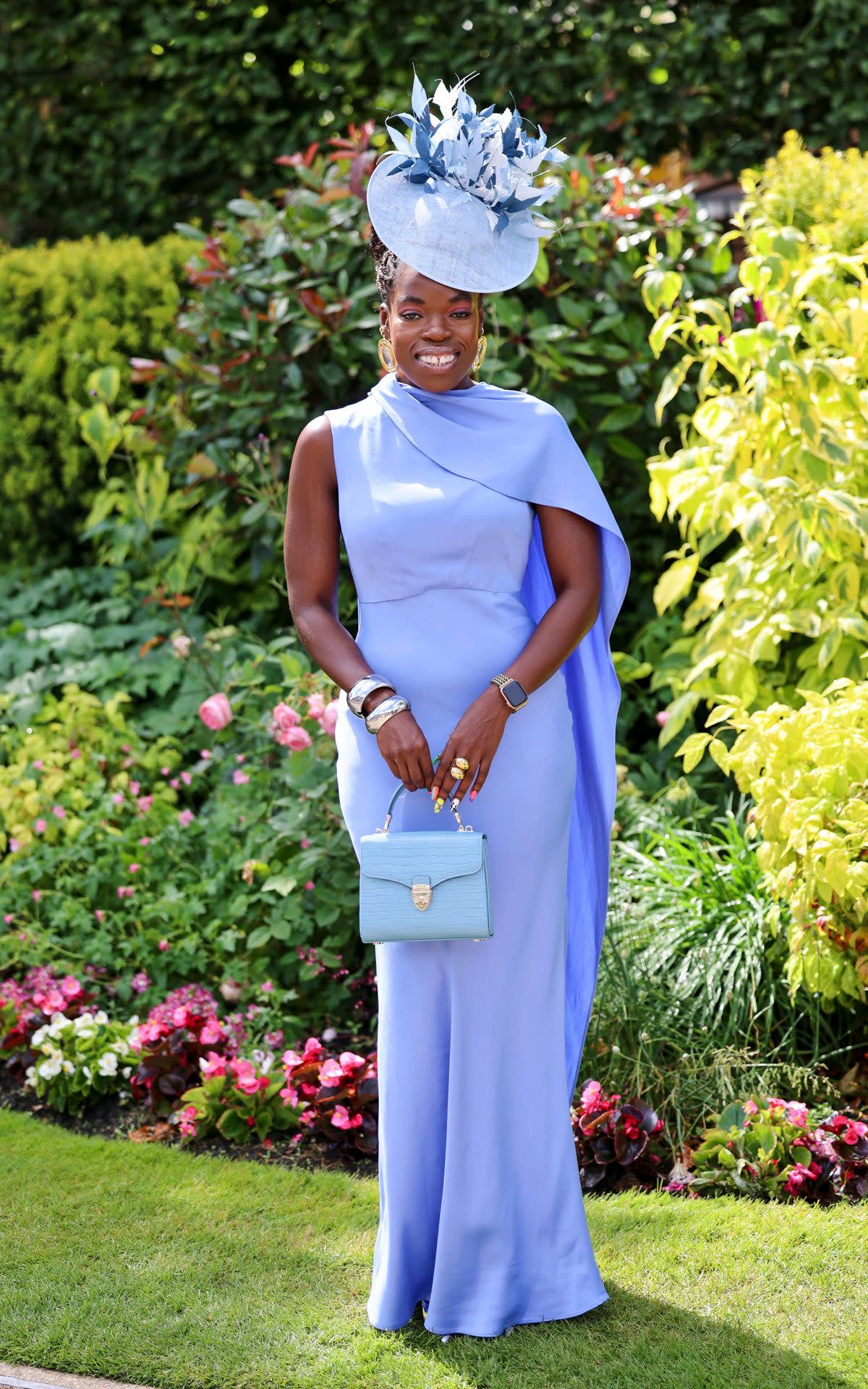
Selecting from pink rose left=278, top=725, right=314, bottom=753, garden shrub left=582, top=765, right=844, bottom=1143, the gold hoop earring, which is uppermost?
the gold hoop earring

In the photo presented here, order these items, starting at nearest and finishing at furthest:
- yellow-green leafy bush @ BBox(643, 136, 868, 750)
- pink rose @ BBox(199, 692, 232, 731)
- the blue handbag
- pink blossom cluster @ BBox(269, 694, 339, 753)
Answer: the blue handbag → yellow-green leafy bush @ BBox(643, 136, 868, 750) → pink blossom cluster @ BBox(269, 694, 339, 753) → pink rose @ BBox(199, 692, 232, 731)

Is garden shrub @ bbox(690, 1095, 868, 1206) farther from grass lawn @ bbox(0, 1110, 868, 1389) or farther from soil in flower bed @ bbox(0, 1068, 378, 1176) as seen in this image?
soil in flower bed @ bbox(0, 1068, 378, 1176)

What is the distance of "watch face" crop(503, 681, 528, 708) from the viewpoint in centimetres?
271

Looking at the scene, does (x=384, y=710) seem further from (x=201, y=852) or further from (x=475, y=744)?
(x=201, y=852)

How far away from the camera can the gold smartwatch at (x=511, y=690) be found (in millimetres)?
2707

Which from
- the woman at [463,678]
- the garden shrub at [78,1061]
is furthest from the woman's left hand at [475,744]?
the garden shrub at [78,1061]

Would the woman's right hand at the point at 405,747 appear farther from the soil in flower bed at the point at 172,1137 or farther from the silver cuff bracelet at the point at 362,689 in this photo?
the soil in flower bed at the point at 172,1137

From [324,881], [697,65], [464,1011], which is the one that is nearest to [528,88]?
[697,65]

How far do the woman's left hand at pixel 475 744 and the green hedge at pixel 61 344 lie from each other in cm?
397

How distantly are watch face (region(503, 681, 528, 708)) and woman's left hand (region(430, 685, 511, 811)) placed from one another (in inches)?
0.5

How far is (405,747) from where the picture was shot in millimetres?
2670

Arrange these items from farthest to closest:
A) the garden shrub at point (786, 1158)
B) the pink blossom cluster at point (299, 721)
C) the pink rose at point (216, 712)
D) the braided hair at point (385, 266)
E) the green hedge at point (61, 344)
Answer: the green hedge at point (61, 344) < the pink rose at point (216, 712) < the pink blossom cluster at point (299, 721) < the garden shrub at point (786, 1158) < the braided hair at point (385, 266)

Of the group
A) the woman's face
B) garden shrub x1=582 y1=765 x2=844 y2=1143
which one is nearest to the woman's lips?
the woman's face

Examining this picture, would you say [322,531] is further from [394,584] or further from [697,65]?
[697,65]
